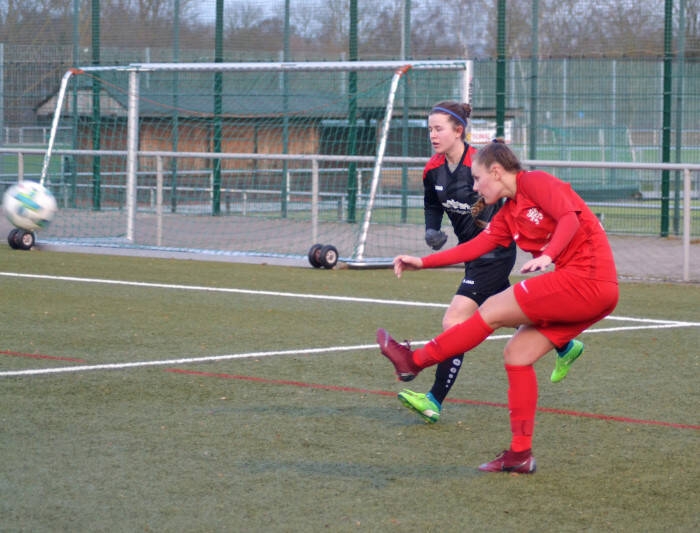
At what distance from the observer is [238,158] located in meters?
16.5

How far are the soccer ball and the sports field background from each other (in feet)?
2.92

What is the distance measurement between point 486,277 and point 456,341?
121 centimetres

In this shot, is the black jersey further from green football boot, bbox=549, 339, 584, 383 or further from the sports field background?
the sports field background

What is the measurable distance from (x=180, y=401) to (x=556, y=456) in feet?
7.74

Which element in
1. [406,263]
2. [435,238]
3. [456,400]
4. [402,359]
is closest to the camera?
[402,359]

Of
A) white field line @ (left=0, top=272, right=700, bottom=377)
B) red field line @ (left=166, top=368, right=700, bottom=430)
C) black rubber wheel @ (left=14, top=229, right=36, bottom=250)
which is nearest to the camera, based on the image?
red field line @ (left=166, top=368, right=700, bottom=430)

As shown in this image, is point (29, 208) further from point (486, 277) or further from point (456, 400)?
point (486, 277)

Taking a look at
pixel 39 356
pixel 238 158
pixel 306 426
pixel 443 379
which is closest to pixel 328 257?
pixel 238 158

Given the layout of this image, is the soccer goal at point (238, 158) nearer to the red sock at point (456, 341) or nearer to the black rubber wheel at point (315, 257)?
the black rubber wheel at point (315, 257)

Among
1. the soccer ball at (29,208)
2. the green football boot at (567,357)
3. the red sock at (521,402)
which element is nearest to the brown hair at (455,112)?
the green football boot at (567,357)

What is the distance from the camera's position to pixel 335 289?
12570mm

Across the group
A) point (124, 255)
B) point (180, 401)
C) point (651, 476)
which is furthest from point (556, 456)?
point (124, 255)

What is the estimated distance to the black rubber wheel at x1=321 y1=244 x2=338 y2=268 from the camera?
47.3ft

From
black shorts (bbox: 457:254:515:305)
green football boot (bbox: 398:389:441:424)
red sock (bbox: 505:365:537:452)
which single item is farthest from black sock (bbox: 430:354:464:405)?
red sock (bbox: 505:365:537:452)
